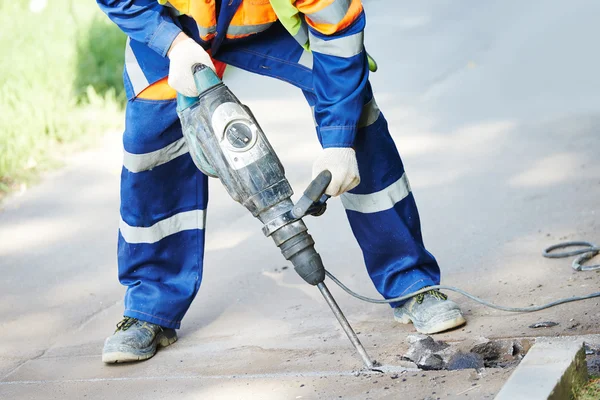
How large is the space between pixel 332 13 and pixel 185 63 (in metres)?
0.52

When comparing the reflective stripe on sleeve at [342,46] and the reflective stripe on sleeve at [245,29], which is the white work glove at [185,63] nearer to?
the reflective stripe on sleeve at [245,29]

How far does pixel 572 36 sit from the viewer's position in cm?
718

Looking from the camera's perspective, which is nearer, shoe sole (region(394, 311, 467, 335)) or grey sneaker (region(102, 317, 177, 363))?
shoe sole (region(394, 311, 467, 335))

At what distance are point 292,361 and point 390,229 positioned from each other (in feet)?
1.95

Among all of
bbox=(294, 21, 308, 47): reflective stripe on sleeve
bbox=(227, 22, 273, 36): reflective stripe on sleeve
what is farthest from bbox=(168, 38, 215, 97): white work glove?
bbox=(294, 21, 308, 47): reflective stripe on sleeve

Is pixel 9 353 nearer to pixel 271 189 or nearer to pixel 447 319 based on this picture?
pixel 271 189

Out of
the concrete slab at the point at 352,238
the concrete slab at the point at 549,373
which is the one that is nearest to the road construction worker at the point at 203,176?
the concrete slab at the point at 352,238

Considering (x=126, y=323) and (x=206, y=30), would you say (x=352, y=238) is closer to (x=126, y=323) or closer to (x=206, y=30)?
(x=126, y=323)

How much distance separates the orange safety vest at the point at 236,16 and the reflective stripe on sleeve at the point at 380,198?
2.29ft

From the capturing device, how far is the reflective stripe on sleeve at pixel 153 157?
10.7 feet

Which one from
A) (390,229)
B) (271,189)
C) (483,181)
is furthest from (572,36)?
(271,189)

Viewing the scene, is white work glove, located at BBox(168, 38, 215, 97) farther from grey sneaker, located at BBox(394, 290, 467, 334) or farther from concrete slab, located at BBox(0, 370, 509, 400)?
grey sneaker, located at BBox(394, 290, 467, 334)

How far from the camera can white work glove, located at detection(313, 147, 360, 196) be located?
109 inches

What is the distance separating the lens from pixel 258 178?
279cm
